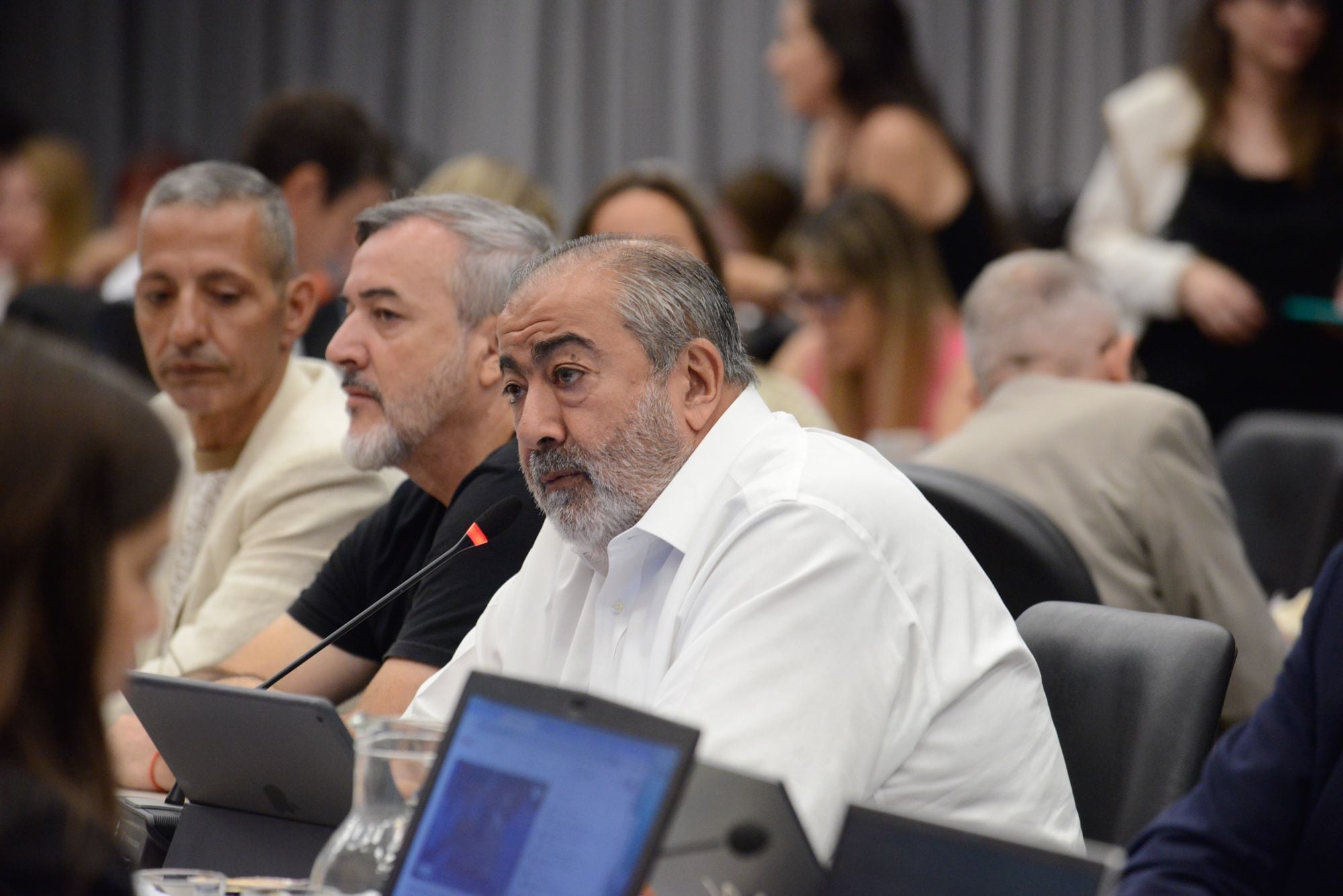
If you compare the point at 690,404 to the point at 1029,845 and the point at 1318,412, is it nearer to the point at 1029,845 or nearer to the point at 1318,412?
the point at 1029,845

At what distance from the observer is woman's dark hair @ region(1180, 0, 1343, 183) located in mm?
4039

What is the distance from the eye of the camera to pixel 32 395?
1.01 m

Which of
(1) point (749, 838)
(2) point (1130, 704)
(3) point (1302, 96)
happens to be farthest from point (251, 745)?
(3) point (1302, 96)

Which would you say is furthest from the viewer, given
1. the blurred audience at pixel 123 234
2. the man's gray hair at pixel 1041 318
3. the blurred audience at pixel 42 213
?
the blurred audience at pixel 42 213

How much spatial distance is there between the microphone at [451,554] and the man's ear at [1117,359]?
1.52m

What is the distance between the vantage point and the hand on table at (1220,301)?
409 centimetres

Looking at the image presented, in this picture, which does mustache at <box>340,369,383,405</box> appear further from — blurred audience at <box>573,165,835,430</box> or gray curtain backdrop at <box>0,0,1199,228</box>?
gray curtain backdrop at <box>0,0,1199,228</box>

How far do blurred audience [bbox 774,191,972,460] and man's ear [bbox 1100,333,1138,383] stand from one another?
0.79 meters

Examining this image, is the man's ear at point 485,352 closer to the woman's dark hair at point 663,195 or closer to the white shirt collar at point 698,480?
the white shirt collar at point 698,480

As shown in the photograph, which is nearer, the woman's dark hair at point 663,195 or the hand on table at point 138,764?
the hand on table at point 138,764

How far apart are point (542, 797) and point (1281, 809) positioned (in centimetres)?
66

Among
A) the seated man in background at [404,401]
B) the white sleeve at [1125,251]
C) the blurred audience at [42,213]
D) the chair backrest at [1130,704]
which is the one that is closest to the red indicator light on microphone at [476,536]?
the seated man in background at [404,401]

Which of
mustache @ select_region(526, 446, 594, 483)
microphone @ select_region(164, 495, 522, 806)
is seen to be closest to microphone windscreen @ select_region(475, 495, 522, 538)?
microphone @ select_region(164, 495, 522, 806)

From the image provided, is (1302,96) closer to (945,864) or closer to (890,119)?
(890,119)
